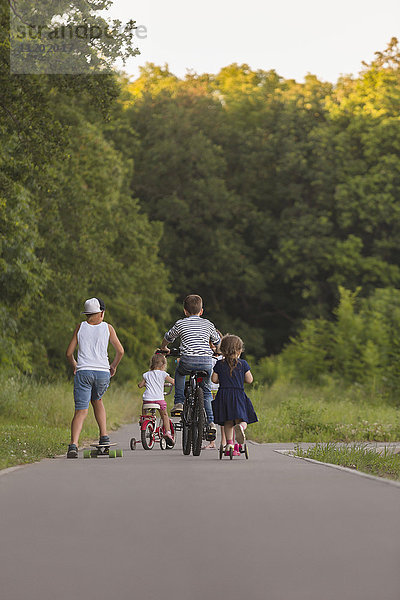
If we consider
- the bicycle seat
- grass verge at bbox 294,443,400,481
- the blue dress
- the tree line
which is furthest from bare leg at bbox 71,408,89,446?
the tree line

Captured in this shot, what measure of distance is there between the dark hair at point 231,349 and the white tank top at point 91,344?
1509mm

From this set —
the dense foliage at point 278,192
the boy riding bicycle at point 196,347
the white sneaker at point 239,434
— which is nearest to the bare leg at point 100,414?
the boy riding bicycle at point 196,347

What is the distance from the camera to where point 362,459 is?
1284cm

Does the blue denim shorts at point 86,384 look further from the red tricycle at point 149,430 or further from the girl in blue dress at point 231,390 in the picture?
the red tricycle at point 149,430

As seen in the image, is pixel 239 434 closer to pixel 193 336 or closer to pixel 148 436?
pixel 193 336

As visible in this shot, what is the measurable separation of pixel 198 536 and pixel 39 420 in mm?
15659

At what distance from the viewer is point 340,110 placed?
195ft

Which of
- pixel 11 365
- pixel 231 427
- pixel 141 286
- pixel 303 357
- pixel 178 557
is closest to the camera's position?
pixel 178 557

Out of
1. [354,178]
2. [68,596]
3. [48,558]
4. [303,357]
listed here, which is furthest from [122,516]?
[354,178]

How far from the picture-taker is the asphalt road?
19.4ft

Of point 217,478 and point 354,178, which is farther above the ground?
point 354,178

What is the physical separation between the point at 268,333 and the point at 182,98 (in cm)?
1452

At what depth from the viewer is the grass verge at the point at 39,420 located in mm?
14328

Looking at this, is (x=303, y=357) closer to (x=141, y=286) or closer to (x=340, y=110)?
(x=141, y=286)
